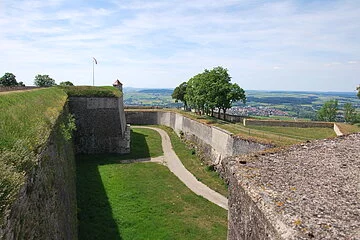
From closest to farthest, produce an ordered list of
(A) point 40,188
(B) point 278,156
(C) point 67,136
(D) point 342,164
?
1. (A) point 40,188
2. (D) point 342,164
3. (B) point 278,156
4. (C) point 67,136

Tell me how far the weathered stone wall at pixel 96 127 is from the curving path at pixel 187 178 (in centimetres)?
430

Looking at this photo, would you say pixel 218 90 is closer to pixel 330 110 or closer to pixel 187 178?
pixel 187 178

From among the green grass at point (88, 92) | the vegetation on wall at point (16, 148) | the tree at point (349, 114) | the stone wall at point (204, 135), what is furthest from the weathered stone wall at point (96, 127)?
the tree at point (349, 114)

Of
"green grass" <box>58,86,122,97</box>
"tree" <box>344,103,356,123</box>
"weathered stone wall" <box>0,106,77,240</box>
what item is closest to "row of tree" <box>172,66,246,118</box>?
"green grass" <box>58,86,122,97</box>

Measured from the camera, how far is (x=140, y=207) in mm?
16938

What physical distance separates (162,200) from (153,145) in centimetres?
1499

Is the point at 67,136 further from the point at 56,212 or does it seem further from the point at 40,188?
the point at 40,188

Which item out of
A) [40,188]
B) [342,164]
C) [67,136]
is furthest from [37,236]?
[67,136]

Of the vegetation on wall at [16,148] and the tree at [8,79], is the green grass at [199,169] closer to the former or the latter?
the vegetation on wall at [16,148]

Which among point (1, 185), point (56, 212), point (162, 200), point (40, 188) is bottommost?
point (162, 200)

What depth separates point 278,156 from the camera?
9234 mm

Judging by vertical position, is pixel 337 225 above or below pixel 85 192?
above

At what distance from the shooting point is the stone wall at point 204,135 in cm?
2169

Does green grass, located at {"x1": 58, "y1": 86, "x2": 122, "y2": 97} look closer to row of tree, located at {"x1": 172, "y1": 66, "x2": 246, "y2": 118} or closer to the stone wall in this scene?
the stone wall
